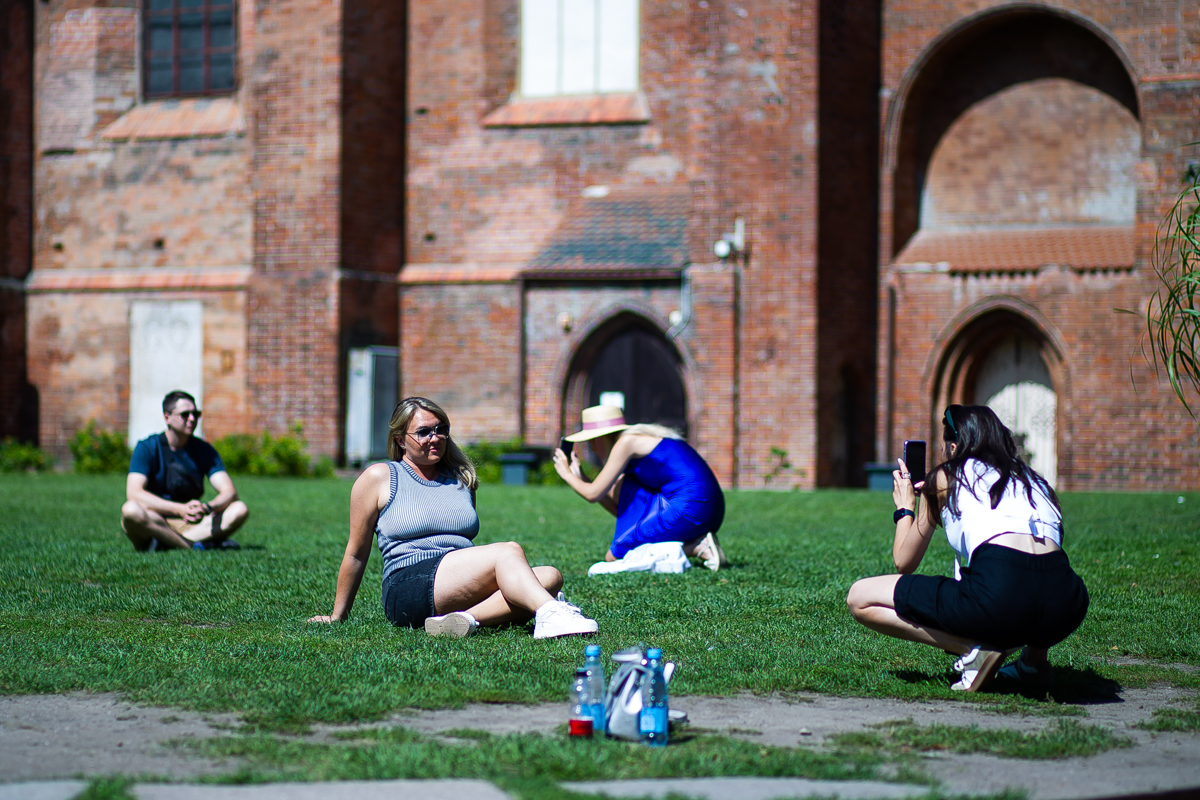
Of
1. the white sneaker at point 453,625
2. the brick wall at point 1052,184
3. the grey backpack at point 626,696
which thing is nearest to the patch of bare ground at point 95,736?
the grey backpack at point 626,696

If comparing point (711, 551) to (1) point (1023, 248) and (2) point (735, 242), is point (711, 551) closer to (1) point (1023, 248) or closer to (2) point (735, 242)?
(2) point (735, 242)

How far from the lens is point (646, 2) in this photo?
81.1ft

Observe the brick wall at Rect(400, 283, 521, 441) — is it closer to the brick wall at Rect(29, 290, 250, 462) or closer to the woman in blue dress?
the brick wall at Rect(29, 290, 250, 462)

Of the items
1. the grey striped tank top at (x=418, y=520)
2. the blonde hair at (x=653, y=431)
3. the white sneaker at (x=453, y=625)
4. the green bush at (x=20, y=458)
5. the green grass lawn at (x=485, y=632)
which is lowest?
the green bush at (x=20, y=458)

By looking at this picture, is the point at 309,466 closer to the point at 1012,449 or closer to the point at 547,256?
the point at 547,256

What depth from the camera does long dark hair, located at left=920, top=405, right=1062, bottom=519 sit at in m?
5.89

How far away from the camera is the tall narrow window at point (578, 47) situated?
82.2 ft

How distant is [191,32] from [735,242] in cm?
1119

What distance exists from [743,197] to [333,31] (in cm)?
761

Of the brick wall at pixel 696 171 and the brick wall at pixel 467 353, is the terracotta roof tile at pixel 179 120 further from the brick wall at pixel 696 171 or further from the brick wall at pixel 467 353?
the brick wall at pixel 467 353

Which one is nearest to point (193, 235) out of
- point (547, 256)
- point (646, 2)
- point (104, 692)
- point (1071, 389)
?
point (547, 256)

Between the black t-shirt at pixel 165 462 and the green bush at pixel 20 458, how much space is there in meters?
15.4

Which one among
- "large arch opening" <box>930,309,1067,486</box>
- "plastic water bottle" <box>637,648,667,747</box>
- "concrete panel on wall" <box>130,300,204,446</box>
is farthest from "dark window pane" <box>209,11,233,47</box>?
"plastic water bottle" <box>637,648,667,747</box>

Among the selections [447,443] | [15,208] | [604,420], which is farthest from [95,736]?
[15,208]
